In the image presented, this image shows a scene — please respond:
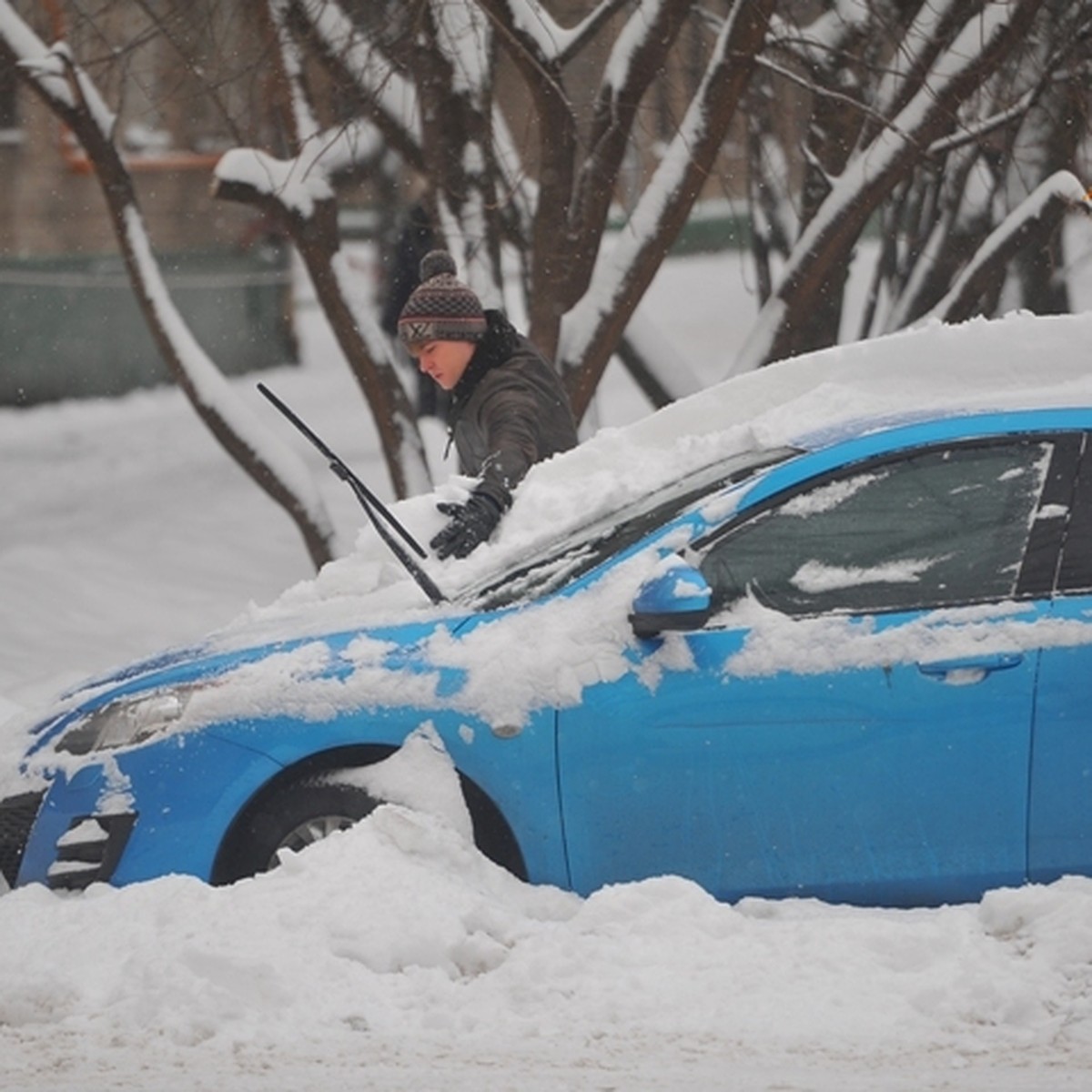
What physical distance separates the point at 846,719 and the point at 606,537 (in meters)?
0.86

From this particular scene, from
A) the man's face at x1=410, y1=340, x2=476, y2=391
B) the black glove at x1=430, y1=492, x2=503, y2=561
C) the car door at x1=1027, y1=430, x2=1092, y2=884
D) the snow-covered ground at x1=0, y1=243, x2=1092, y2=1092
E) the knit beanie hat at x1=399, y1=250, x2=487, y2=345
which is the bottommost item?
the snow-covered ground at x1=0, y1=243, x2=1092, y2=1092

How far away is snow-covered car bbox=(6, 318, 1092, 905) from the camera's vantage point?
15.9 ft

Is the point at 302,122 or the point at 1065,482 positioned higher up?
the point at 302,122

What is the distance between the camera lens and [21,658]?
36.6 ft

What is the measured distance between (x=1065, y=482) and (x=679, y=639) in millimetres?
1004

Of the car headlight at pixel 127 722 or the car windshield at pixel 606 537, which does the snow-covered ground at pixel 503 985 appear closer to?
the car headlight at pixel 127 722

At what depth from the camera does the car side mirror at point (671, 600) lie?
15.8 ft

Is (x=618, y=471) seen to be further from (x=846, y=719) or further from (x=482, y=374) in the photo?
Answer: (x=846, y=719)

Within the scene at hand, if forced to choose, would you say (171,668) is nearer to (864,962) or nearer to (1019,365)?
(864,962)

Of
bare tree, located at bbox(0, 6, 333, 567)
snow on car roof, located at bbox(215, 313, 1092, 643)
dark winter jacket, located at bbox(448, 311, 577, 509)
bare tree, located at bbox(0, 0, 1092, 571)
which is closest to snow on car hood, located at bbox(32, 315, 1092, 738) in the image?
snow on car roof, located at bbox(215, 313, 1092, 643)

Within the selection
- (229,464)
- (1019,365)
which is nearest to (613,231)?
(229,464)

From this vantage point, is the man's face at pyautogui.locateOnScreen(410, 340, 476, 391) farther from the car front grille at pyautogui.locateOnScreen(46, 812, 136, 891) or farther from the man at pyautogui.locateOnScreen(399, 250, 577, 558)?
the car front grille at pyautogui.locateOnScreen(46, 812, 136, 891)

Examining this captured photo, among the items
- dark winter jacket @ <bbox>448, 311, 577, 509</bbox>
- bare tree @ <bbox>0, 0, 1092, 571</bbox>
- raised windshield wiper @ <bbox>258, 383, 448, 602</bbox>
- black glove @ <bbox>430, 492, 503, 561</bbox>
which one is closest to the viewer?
raised windshield wiper @ <bbox>258, 383, 448, 602</bbox>

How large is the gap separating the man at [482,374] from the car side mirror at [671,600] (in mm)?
1675
